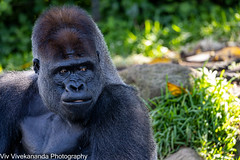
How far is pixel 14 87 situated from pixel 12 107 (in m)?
0.20

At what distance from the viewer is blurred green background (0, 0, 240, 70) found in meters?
7.56

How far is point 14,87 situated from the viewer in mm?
3664

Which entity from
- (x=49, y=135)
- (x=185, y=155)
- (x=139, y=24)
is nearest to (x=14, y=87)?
(x=49, y=135)

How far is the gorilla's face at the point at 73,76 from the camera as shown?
294 centimetres

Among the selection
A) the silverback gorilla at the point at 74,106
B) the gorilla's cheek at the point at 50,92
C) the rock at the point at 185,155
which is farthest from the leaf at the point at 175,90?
the gorilla's cheek at the point at 50,92

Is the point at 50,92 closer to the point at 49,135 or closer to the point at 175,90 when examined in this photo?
the point at 49,135

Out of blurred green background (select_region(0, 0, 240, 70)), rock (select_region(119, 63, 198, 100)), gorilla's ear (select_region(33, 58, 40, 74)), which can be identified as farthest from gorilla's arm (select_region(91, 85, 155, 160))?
blurred green background (select_region(0, 0, 240, 70))

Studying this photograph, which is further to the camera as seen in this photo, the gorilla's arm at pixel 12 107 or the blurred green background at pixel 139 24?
the blurred green background at pixel 139 24

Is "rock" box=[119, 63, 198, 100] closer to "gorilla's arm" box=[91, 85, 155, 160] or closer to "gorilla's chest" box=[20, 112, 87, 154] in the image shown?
"gorilla's arm" box=[91, 85, 155, 160]

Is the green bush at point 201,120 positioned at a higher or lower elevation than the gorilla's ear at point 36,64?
lower

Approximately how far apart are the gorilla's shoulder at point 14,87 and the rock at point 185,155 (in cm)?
165

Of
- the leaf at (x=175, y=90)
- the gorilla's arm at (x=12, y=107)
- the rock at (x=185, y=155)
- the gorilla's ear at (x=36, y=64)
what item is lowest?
the rock at (x=185, y=155)

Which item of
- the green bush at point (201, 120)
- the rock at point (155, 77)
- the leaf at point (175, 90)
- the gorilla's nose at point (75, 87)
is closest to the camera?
the gorilla's nose at point (75, 87)

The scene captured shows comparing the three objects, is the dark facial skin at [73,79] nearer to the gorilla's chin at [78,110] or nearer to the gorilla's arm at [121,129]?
the gorilla's chin at [78,110]
